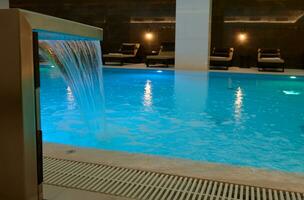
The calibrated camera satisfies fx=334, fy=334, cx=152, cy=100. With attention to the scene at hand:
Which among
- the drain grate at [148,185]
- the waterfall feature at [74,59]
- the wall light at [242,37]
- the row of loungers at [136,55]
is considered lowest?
the drain grate at [148,185]

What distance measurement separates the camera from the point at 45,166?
1.80m

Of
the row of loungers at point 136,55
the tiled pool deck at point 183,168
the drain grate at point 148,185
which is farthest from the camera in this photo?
the row of loungers at point 136,55

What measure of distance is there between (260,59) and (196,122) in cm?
640

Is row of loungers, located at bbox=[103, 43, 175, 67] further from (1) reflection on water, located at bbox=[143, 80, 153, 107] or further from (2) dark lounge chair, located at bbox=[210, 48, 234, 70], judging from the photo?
(1) reflection on water, located at bbox=[143, 80, 153, 107]

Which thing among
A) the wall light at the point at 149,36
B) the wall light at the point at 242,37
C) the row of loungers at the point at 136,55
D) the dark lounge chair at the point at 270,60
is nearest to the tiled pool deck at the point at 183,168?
the dark lounge chair at the point at 270,60

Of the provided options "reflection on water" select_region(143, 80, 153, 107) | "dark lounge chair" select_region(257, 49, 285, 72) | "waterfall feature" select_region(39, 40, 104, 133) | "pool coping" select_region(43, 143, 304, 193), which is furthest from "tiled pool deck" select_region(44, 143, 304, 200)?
"dark lounge chair" select_region(257, 49, 285, 72)

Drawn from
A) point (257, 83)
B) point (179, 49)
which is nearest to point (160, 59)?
point (179, 49)

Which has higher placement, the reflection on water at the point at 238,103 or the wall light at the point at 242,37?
the wall light at the point at 242,37

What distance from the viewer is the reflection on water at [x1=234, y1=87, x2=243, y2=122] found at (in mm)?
4758

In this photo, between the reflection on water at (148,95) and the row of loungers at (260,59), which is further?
the row of loungers at (260,59)

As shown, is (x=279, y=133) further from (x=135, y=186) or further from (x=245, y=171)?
(x=135, y=186)

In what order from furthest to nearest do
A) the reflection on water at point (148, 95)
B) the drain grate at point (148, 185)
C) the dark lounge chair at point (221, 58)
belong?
1. the dark lounge chair at point (221, 58)
2. the reflection on water at point (148, 95)
3. the drain grate at point (148, 185)

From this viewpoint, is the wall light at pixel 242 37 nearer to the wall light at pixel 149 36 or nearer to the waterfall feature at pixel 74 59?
the wall light at pixel 149 36

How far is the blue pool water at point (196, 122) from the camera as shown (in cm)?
329
